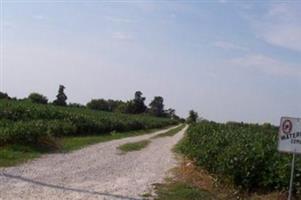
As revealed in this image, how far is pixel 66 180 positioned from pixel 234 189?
14.4 ft

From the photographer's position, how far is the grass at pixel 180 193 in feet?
44.2

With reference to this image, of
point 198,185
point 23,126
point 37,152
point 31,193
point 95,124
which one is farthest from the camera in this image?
point 95,124

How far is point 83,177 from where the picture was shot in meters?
15.8

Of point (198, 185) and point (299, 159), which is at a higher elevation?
point (299, 159)

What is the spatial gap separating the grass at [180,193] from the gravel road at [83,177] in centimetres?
41

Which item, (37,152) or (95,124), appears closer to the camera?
(37,152)

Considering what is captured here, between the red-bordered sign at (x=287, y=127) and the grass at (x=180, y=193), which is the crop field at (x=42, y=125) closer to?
the grass at (x=180, y=193)

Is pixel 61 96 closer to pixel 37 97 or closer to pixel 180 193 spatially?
pixel 37 97

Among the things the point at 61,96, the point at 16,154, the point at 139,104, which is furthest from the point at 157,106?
the point at 16,154

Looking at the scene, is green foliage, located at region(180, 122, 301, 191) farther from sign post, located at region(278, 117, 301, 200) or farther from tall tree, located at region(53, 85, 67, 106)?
tall tree, located at region(53, 85, 67, 106)

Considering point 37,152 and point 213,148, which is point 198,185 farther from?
point 37,152

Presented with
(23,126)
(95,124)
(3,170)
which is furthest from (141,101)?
(3,170)

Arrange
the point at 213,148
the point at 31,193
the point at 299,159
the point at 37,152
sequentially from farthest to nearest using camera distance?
the point at 37,152, the point at 213,148, the point at 299,159, the point at 31,193

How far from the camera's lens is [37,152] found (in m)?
21.9
